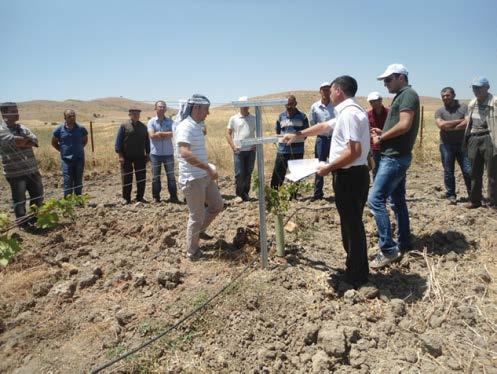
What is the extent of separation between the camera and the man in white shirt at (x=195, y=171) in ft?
14.6

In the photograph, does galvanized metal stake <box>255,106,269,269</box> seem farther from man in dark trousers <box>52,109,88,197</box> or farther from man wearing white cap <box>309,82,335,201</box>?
man in dark trousers <box>52,109,88,197</box>

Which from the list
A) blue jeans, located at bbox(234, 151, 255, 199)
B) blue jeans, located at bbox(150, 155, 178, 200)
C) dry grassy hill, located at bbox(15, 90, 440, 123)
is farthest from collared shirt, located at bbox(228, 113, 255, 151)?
dry grassy hill, located at bbox(15, 90, 440, 123)

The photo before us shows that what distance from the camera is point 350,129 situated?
3.54m

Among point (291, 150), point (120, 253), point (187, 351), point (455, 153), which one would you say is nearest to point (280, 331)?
point (187, 351)

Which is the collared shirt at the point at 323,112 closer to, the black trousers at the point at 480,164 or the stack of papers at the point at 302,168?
the black trousers at the point at 480,164

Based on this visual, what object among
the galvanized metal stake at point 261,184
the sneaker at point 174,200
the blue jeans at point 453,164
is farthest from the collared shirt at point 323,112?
the galvanized metal stake at point 261,184

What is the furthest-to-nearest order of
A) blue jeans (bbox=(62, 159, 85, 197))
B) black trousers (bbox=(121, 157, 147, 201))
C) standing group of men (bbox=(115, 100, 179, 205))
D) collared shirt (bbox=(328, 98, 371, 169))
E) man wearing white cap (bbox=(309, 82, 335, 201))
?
1. black trousers (bbox=(121, 157, 147, 201))
2. standing group of men (bbox=(115, 100, 179, 205))
3. blue jeans (bbox=(62, 159, 85, 197))
4. man wearing white cap (bbox=(309, 82, 335, 201))
5. collared shirt (bbox=(328, 98, 371, 169))

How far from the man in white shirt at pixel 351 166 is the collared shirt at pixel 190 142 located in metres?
1.07

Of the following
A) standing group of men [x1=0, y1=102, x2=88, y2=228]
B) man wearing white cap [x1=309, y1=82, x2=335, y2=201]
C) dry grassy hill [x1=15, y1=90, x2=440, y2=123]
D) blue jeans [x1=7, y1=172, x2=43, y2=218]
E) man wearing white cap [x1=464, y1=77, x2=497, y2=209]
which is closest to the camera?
man wearing white cap [x1=464, y1=77, x2=497, y2=209]

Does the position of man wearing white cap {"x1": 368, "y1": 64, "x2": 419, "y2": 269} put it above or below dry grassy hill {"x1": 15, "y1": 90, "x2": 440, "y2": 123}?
below

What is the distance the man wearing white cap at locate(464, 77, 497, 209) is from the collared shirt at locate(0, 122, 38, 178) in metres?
6.55

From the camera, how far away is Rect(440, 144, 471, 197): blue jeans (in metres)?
6.67

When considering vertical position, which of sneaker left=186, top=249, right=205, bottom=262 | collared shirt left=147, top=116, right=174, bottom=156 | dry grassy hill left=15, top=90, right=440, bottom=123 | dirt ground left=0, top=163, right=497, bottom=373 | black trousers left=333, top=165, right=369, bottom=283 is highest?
dry grassy hill left=15, top=90, right=440, bottom=123

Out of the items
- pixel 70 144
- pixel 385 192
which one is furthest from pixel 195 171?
pixel 70 144
